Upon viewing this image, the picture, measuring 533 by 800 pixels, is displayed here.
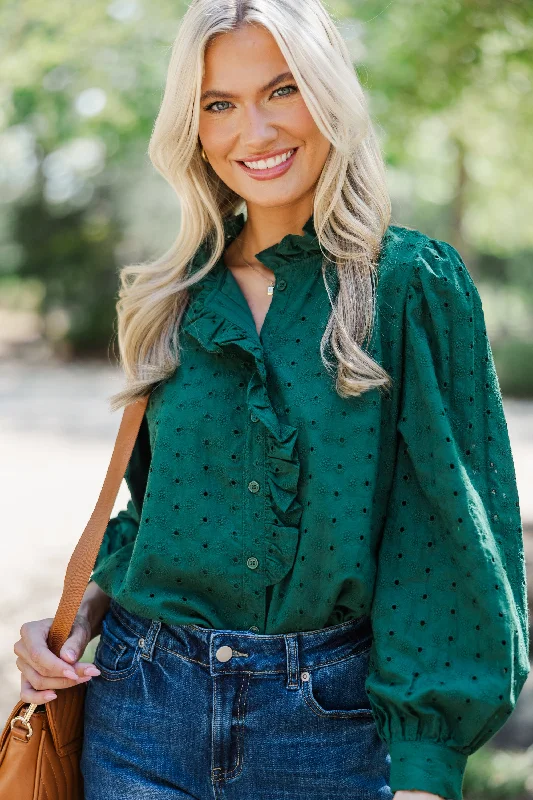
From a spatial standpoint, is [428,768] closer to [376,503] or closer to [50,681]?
[376,503]

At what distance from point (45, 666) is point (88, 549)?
0.27 meters

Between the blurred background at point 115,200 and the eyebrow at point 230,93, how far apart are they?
0.83 m

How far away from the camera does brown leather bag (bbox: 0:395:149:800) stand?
1999 millimetres

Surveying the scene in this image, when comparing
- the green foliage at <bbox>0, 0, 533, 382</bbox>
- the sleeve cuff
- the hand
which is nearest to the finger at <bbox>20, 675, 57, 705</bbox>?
the hand

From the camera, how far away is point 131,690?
6.63 feet

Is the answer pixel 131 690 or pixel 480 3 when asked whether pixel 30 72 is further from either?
pixel 131 690

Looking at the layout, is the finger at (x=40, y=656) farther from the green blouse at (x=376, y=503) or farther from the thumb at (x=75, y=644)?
A: the green blouse at (x=376, y=503)

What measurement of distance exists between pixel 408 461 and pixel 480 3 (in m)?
3.52

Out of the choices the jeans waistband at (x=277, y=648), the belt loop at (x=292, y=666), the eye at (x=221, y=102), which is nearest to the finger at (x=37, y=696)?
the jeans waistband at (x=277, y=648)

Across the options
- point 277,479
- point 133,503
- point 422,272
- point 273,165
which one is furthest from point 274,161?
point 133,503

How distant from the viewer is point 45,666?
205 cm

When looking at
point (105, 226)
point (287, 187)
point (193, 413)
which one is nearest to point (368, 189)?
point (287, 187)

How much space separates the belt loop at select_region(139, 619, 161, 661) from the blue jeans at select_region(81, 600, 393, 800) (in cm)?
4

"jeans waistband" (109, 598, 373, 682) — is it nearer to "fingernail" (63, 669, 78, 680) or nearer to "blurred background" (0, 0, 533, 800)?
"fingernail" (63, 669, 78, 680)
